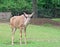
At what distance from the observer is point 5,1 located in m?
46.5

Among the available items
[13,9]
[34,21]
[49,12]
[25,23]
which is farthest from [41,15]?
[25,23]


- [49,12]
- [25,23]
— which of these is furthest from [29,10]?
[25,23]

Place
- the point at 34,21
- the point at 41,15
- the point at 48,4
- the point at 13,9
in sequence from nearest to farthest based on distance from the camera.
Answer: the point at 34,21, the point at 13,9, the point at 41,15, the point at 48,4

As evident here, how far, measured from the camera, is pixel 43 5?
52.8 m

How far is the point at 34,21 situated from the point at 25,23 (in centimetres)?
1739

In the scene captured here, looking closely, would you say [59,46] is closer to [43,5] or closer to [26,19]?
[26,19]

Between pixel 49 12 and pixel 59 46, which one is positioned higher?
pixel 59 46

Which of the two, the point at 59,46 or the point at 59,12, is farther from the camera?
the point at 59,12

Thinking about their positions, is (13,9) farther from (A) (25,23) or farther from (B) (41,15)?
(A) (25,23)

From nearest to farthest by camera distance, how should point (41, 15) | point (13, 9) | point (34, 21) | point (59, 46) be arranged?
point (59, 46), point (34, 21), point (13, 9), point (41, 15)

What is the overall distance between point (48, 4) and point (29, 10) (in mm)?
7373

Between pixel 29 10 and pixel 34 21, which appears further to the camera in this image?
pixel 29 10

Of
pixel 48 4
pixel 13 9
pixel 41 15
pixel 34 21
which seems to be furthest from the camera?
pixel 48 4

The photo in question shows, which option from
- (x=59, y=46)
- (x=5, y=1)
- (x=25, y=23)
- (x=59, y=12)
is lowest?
(x=59, y=12)
